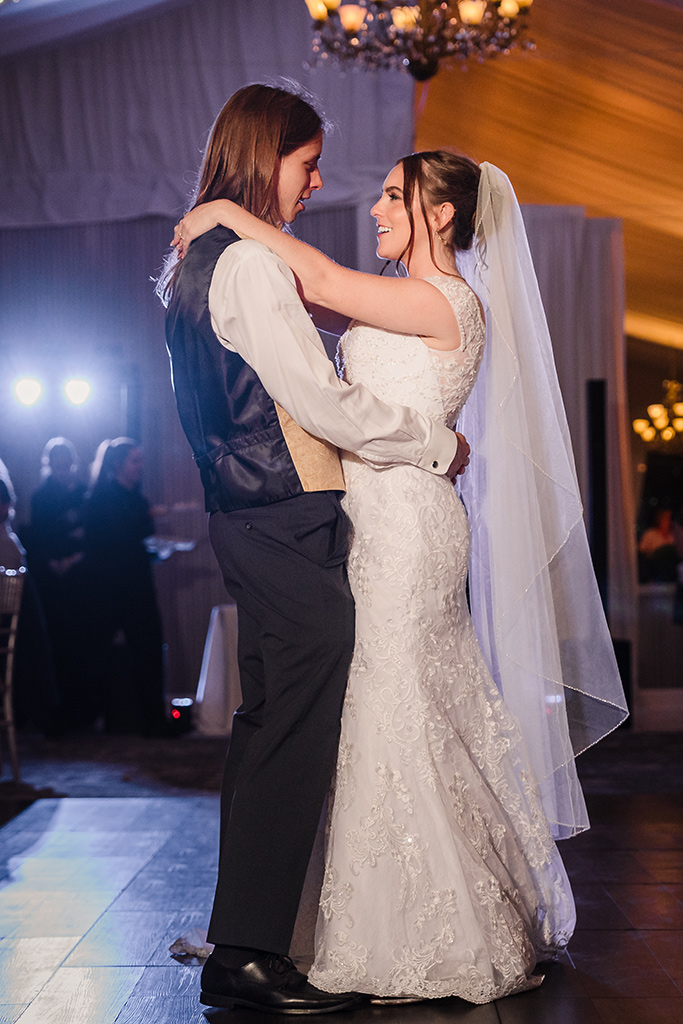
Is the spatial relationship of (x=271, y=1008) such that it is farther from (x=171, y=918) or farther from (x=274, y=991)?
(x=171, y=918)

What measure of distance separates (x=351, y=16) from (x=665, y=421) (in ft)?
13.2

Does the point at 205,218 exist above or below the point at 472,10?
below

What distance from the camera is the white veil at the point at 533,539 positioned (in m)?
2.38

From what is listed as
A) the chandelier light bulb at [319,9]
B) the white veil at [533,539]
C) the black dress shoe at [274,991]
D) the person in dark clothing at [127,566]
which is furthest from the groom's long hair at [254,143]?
the person in dark clothing at [127,566]

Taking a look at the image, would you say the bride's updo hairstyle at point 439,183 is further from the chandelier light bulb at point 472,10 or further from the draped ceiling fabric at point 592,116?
the draped ceiling fabric at point 592,116

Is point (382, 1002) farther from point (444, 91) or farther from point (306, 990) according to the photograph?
point (444, 91)

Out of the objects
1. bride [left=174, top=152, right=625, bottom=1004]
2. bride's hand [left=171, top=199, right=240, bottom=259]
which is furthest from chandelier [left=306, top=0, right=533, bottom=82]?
bride's hand [left=171, top=199, right=240, bottom=259]

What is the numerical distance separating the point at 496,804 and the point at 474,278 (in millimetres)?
1274

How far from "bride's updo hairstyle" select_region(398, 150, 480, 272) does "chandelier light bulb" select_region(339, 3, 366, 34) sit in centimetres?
384

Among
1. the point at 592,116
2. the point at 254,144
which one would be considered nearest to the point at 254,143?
the point at 254,144

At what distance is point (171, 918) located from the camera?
2.58m

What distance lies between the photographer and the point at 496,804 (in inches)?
86.0

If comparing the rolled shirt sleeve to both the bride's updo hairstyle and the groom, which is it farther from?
the bride's updo hairstyle

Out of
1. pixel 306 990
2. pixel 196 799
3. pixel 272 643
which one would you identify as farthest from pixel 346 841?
pixel 196 799
